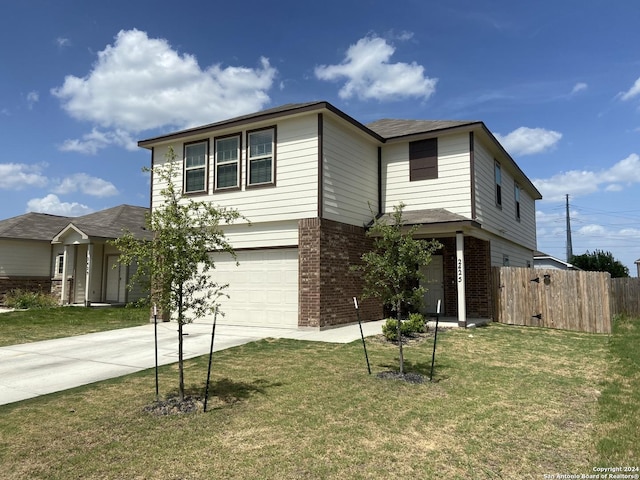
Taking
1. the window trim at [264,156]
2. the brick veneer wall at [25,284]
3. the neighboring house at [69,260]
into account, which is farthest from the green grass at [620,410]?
the brick veneer wall at [25,284]

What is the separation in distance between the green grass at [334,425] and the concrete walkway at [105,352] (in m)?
0.83

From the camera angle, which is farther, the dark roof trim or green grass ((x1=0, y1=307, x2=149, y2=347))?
the dark roof trim

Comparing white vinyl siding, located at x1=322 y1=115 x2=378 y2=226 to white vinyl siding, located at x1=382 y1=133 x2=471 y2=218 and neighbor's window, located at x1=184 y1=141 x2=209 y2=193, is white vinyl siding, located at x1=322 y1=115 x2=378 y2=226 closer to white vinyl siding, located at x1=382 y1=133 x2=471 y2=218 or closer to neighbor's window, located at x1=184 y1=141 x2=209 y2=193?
white vinyl siding, located at x1=382 y1=133 x2=471 y2=218

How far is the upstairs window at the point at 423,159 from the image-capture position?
15.6 meters

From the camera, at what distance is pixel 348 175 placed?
14.7m

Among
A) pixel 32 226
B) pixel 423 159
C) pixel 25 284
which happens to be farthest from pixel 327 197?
pixel 32 226

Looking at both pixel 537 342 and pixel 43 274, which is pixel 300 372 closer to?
pixel 537 342

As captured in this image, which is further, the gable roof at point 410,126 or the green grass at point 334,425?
the gable roof at point 410,126

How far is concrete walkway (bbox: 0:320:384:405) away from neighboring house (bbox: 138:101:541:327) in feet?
4.07

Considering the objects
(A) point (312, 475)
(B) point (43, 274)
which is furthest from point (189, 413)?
(B) point (43, 274)

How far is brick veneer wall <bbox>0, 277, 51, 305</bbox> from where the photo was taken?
2330 cm

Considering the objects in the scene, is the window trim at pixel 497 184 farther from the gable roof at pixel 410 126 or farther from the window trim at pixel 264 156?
the window trim at pixel 264 156

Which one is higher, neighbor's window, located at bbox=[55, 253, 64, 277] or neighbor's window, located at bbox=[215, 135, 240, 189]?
neighbor's window, located at bbox=[215, 135, 240, 189]

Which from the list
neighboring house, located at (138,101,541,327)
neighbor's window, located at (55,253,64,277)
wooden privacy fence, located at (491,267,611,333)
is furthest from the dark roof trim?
neighbor's window, located at (55,253,64,277)
